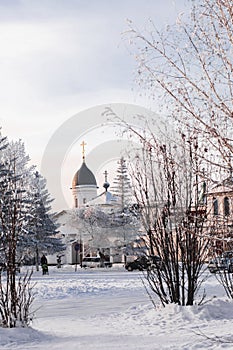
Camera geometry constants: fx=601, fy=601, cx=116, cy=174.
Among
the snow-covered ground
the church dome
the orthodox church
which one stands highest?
the church dome

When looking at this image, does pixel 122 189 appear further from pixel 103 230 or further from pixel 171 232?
pixel 171 232

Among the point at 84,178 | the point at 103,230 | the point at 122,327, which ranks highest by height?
the point at 84,178

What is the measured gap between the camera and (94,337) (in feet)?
33.1

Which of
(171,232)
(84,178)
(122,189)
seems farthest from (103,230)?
(171,232)

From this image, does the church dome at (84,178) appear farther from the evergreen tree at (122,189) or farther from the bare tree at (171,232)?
the bare tree at (171,232)

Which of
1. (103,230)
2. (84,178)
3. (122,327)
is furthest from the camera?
(84,178)

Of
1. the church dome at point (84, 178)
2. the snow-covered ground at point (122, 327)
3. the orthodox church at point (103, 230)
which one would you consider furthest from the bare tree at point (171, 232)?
the church dome at point (84, 178)

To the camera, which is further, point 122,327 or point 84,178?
point 84,178

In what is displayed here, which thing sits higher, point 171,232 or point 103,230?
point 103,230

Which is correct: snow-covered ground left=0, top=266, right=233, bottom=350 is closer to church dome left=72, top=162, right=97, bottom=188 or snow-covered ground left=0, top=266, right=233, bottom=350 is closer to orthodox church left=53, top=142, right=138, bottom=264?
orthodox church left=53, top=142, right=138, bottom=264

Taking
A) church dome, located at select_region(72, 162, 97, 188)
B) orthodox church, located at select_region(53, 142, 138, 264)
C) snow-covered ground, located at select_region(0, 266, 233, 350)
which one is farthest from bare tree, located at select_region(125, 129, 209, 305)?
church dome, located at select_region(72, 162, 97, 188)

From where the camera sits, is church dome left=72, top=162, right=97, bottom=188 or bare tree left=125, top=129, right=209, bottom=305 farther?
church dome left=72, top=162, right=97, bottom=188

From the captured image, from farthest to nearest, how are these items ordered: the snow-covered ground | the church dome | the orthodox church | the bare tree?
the church dome, the orthodox church, the bare tree, the snow-covered ground

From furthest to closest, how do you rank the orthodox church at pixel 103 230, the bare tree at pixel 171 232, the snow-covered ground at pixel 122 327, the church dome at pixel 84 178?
the church dome at pixel 84 178 < the orthodox church at pixel 103 230 < the bare tree at pixel 171 232 < the snow-covered ground at pixel 122 327
